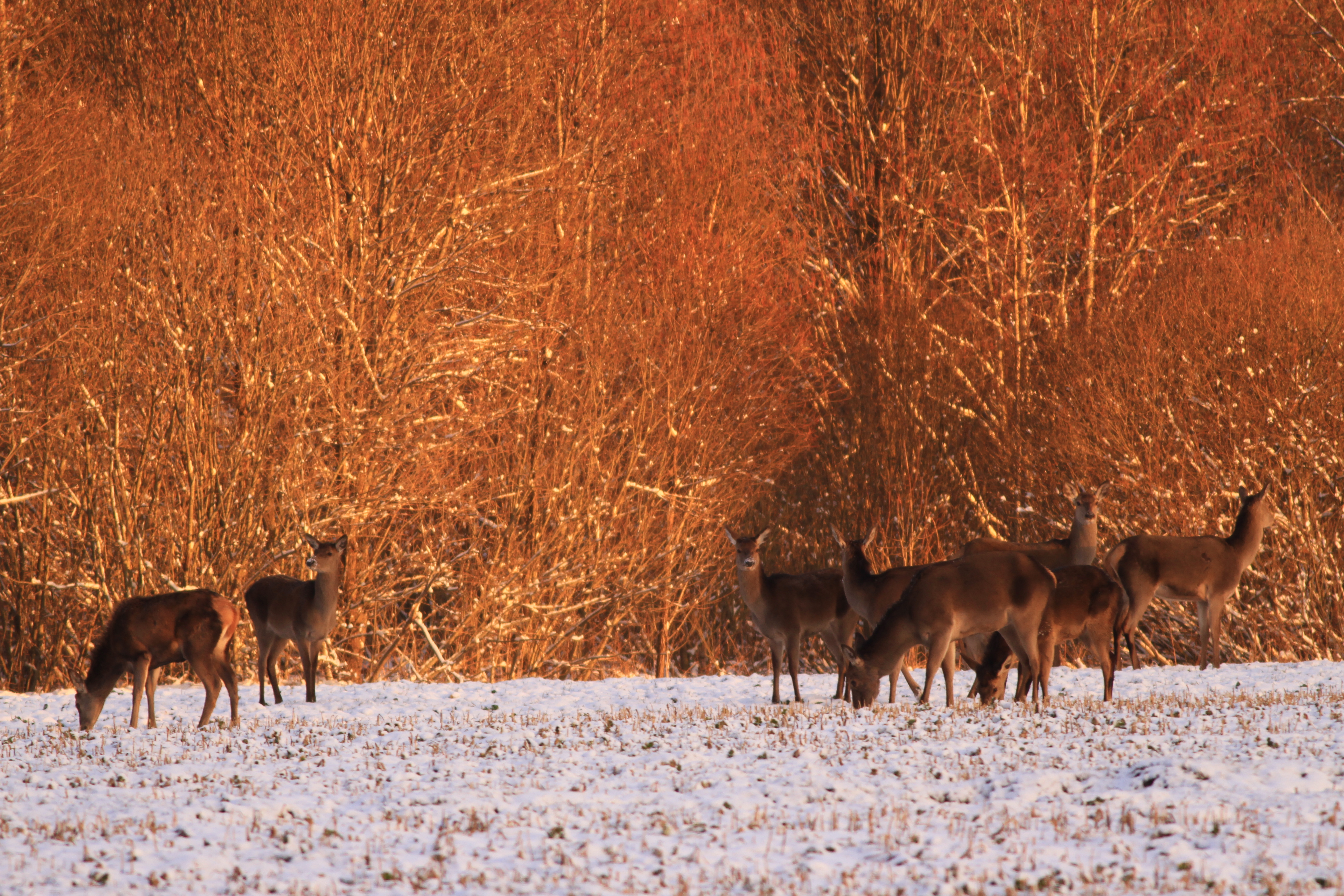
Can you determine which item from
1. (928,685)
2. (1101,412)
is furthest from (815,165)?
(928,685)

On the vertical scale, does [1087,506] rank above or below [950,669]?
above

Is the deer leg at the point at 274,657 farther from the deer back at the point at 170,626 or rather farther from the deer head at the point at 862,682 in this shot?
the deer head at the point at 862,682

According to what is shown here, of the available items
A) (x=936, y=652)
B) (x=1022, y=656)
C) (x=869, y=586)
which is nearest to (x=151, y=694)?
Result: (x=869, y=586)

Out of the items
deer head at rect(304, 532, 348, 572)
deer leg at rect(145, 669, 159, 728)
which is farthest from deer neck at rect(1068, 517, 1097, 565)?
deer leg at rect(145, 669, 159, 728)

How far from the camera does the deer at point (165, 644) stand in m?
12.2

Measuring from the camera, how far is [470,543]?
22.0 metres

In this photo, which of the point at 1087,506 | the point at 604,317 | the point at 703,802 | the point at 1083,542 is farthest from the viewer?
the point at 604,317

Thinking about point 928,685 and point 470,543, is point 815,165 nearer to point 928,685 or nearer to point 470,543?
point 470,543

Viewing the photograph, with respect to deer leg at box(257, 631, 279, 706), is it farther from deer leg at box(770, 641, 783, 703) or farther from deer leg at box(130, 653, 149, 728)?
deer leg at box(770, 641, 783, 703)

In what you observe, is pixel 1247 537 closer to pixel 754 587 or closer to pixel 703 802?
pixel 754 587

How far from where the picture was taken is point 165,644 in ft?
40.3

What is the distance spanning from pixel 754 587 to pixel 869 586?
1120 mm

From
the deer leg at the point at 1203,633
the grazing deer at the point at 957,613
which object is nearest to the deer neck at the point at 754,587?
the grazing deer at the point at 957,613

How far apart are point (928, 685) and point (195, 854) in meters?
6.72
